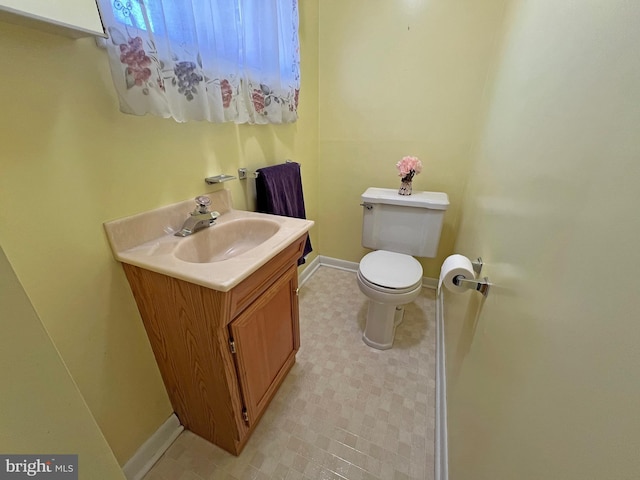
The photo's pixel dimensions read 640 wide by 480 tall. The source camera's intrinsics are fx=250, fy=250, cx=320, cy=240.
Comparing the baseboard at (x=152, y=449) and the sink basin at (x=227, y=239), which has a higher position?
the sink basin at (x=227, y=239)

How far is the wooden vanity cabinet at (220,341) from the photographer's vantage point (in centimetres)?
79

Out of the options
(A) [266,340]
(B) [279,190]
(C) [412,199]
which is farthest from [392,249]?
(A) [266,340]

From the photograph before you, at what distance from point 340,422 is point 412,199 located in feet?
4.30

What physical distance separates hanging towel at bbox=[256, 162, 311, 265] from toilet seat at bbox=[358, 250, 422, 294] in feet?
1.32

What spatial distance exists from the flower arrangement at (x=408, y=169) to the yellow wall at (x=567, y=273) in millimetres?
861

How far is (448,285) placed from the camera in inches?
32.0

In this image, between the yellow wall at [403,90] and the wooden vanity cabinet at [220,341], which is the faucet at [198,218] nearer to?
the wooden vanity cabinet at [220,341]

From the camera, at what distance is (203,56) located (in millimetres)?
885

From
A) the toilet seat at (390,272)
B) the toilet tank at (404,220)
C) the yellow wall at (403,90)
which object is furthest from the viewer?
the toilet tank at (404,220)

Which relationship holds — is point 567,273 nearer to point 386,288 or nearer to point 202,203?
point 386,288

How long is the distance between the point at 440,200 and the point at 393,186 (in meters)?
0.40

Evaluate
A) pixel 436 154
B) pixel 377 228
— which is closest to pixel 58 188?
pixel 377 228

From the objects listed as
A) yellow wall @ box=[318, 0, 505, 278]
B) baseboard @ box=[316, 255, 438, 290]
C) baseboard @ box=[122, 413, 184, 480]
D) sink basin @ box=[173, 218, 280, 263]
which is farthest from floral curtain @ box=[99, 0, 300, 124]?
baseboard @ box=[316, 255, 438, 290]

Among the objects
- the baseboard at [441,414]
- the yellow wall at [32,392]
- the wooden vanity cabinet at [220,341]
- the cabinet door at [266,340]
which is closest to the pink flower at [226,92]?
the wooden vanity cabinet at [220,341]
